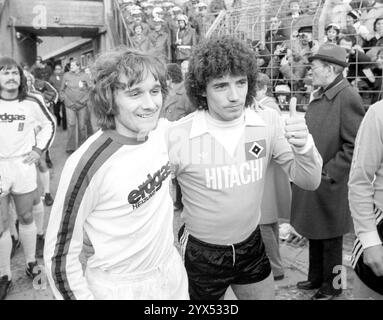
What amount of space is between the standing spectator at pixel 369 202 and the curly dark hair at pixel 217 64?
64 cm

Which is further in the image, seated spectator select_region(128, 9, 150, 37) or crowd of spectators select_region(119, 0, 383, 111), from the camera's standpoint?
seated spectator select_region(128, 9, 150, 37)

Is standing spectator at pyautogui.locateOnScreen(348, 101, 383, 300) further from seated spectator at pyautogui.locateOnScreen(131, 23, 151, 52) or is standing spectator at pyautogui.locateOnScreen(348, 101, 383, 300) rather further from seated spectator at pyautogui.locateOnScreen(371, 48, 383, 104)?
seated spectator at pyautogui.locateOnScreen(131, 23, 151, 52)

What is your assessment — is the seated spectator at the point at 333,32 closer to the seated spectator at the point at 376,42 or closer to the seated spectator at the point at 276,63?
the seated spectator at the point at 376,42

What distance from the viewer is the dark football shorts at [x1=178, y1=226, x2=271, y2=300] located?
2172mm

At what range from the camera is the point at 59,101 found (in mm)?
13875

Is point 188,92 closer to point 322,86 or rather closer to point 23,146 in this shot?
point 322,86

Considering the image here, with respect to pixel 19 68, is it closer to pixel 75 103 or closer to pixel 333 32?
pixel 333 32

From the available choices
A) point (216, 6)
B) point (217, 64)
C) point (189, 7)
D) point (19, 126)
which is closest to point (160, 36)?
point (189, 7)

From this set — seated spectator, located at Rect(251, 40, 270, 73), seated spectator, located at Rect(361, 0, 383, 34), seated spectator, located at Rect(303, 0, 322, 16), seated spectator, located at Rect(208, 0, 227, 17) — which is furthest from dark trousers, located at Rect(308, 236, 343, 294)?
seated spectator, located at Rect(208, 0, 227, 17)

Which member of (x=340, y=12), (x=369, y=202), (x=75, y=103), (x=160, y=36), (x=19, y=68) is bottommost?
(x=75, y=103)

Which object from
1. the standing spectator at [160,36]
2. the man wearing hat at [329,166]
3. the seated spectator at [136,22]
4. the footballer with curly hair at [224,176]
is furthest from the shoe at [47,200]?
the seated spectator at [136,22]

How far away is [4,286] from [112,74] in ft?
9.23

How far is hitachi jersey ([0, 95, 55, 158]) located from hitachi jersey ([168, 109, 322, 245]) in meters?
2.36

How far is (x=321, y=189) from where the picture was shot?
3.41 meters
